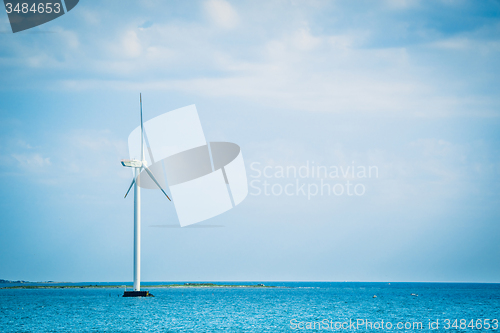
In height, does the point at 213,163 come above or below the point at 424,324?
above

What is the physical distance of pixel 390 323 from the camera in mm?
71812

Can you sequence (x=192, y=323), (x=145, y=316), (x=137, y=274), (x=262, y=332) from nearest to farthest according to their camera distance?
(x=262, y=332)
(x=192, y=323)
(x=145, y=316)
(x=137, y=274)

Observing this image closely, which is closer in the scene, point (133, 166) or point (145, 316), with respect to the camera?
point (145, 316)

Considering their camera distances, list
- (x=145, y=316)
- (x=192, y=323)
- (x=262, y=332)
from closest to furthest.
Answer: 1. (x=262, y=332)
2. (x=192, y=323)
3. (x=145, y=316)

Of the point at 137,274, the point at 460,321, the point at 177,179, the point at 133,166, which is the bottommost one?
the point at 460,321

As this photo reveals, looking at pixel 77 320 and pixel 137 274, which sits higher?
pixel 137 274

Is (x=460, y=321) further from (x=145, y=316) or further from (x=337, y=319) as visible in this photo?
(x=145, y=316)

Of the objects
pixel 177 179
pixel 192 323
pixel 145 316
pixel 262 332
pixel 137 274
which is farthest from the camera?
pixel 137 274

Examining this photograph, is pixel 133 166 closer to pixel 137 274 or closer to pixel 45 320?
pixel 137 274

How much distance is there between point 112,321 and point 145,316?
7911 mm

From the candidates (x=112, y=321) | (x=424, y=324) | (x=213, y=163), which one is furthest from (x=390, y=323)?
(x=112, y=321)

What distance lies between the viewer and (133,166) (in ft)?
352

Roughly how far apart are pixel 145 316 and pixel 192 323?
12896 millimetres

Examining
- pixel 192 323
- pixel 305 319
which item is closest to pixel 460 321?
pixel 305 319
